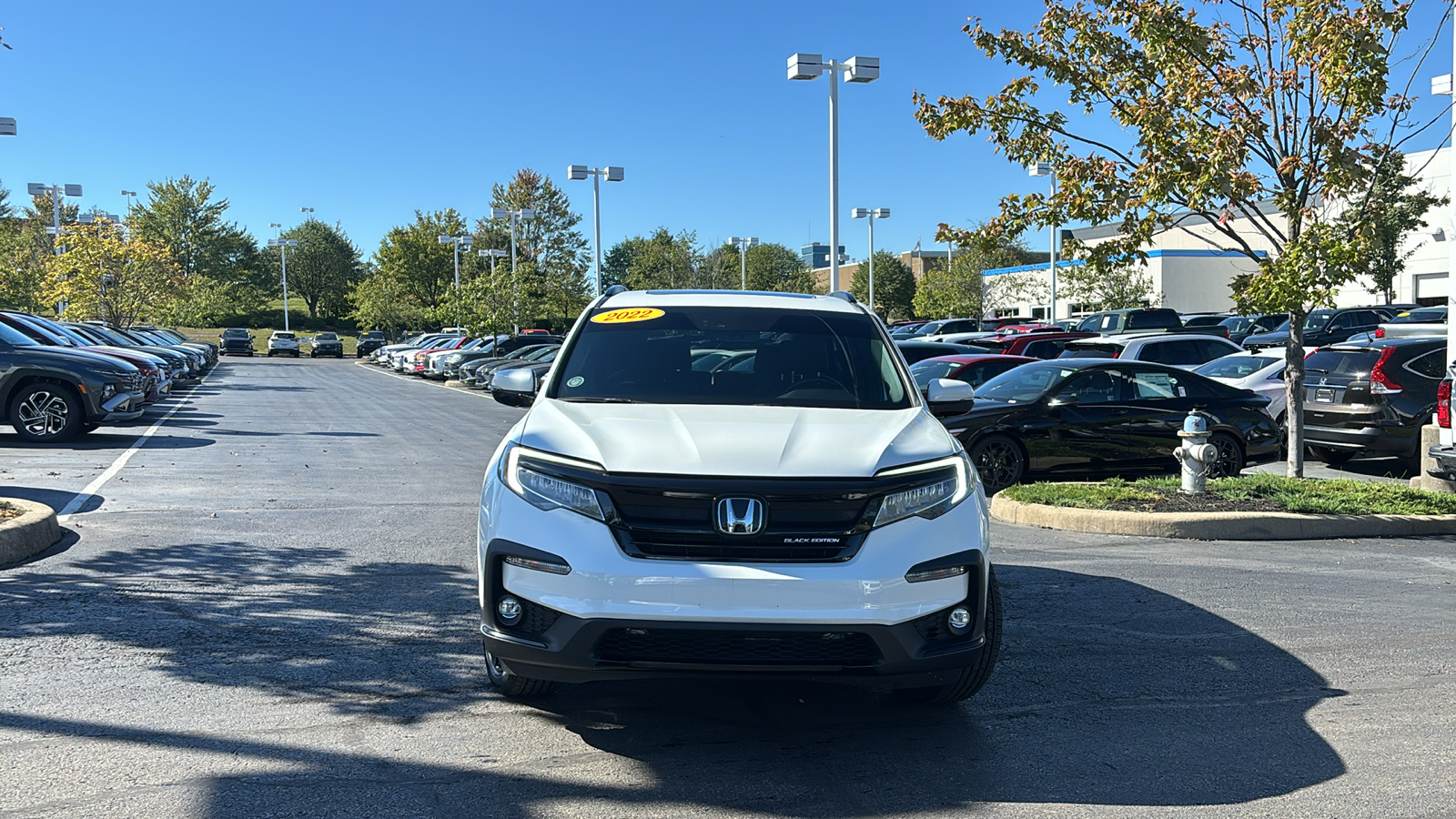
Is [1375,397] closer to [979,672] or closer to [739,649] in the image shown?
[979,672]

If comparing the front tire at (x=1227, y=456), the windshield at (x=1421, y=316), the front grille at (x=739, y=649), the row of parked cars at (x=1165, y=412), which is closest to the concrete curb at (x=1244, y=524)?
the row of parked cars at (x=1165, y=412)

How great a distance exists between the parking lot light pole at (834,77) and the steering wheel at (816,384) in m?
16.2

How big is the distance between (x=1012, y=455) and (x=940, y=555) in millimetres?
8439

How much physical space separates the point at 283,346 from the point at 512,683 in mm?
67701

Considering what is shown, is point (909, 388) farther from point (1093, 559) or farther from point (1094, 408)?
point (1094, 408)

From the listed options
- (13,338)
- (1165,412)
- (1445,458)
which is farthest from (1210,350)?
(13,338)

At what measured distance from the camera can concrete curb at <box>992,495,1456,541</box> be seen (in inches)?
360

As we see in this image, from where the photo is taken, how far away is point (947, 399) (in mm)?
5938

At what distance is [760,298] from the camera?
250 inches

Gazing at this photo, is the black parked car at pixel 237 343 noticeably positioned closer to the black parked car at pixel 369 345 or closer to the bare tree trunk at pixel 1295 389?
the black parked car at pixel 369 345

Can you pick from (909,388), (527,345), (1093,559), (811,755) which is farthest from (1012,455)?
(527,345)

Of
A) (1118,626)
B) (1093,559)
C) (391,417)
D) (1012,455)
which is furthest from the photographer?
(391,417)

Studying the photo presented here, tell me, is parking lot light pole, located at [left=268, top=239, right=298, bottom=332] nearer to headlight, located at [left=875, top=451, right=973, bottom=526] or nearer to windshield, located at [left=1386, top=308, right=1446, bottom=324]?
windshield, located at [left=1386, top=308, right=1446, bottom=324]


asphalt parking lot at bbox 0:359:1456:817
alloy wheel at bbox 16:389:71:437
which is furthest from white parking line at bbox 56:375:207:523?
asphalt parking lot at bbox 0:359:1456:817
